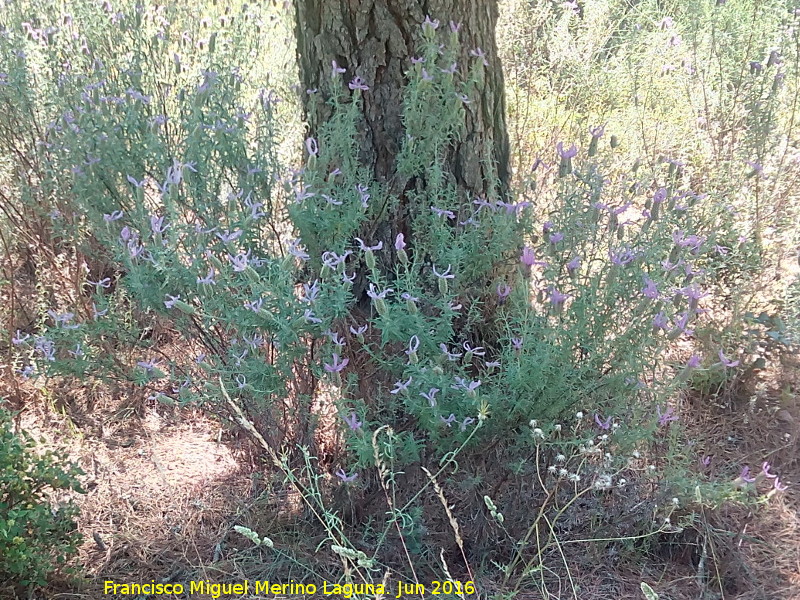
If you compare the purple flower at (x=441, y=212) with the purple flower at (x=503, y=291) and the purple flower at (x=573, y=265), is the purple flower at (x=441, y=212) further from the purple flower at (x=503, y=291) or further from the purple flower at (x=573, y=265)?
the purple flower at (x=573, y=265)

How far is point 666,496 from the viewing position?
82.1 inches

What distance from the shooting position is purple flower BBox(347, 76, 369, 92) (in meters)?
2.08

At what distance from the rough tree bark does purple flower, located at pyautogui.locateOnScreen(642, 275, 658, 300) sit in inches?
30.9

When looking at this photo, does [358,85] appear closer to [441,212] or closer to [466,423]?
[441,212]

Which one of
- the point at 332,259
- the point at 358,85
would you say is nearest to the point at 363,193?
the point at 332,259

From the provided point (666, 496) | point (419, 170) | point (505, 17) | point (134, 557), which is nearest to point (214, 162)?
Answer: point (419, 170)

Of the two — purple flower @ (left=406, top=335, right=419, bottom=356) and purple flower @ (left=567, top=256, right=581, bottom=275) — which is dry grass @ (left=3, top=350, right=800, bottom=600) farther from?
purple flower @ (left=567, top=256, right=581, bottom=275)

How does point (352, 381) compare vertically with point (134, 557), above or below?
above

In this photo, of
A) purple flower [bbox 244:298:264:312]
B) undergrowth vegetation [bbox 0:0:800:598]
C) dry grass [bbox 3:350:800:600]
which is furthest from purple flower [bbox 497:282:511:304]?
dry grass [bbox 3:350:800:600]

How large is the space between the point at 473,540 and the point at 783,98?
2.79m

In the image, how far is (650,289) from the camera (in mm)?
1641

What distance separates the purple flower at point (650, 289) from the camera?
1641 millimetres

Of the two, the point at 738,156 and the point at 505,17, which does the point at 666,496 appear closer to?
the point at 738,156

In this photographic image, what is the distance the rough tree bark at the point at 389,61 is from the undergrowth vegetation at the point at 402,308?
0.08 m
